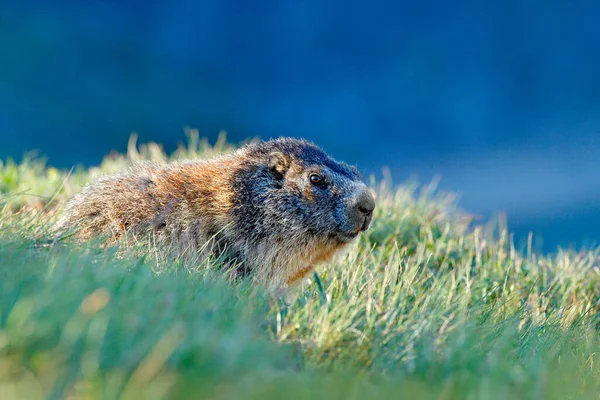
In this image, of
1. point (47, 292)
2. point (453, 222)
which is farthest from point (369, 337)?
point (453, 222)

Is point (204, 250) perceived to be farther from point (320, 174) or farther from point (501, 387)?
point (501, 387)

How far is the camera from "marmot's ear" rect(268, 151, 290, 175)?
7352mm

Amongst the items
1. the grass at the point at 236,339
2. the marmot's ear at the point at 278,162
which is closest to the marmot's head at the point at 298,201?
the marmot's ear at the point at 278,162

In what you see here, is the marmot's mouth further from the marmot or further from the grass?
the grass

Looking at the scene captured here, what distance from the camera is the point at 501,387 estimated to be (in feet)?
11.9

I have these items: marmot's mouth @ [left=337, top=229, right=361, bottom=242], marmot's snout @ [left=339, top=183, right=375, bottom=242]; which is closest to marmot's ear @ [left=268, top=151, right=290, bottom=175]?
marmot's snout @ [left=339, top=183, right=375, bottom=242]

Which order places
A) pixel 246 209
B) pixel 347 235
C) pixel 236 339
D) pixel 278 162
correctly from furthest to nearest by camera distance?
1. pixel 278 162
2. pixel 347 235
3. pixel 246 209
4. pixel 236 339

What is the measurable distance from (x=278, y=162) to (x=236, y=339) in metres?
3.92

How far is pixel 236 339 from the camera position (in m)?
3.62

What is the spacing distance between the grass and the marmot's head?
663 mm

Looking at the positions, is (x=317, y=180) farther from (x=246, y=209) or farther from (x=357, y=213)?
(x=246, y=209)

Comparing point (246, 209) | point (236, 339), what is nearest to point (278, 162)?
point (246, 209)

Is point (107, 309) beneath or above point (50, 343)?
above

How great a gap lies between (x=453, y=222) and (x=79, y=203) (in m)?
5.85
